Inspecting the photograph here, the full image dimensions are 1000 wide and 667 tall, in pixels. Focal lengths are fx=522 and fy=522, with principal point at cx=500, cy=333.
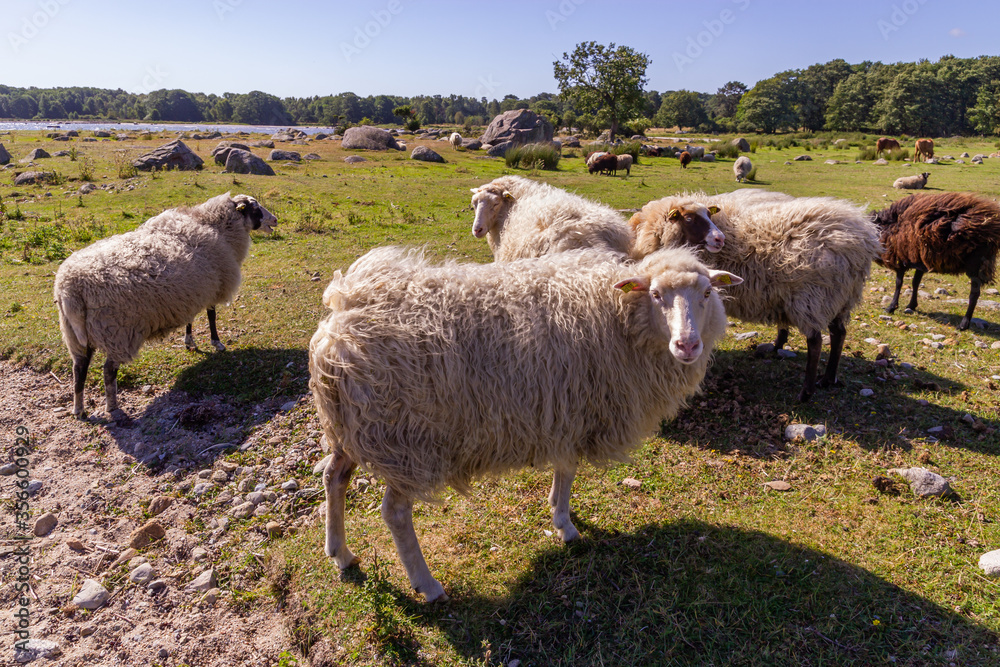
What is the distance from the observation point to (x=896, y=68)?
221 feet

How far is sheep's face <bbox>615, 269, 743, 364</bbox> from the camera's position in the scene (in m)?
3.33

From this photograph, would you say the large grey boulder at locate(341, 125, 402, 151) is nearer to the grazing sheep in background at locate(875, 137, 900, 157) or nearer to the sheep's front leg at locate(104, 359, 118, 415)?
the grazing sheep in background at locate(875, 137, 900, 157)

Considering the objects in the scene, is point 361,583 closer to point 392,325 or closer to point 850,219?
point 392,325

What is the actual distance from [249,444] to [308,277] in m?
5.18

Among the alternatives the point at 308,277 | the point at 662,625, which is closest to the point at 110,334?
the point at 308,277

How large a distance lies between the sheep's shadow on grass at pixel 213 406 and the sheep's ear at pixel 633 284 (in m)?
4.18

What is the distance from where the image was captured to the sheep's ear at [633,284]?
11.7 feet

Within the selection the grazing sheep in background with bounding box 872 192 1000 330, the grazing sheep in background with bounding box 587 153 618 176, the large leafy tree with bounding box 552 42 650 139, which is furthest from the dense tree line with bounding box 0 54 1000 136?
the grazing sheep in background with bounding box 872 192 1000 330

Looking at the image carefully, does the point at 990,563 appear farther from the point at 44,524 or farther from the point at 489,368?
the point at 44,524

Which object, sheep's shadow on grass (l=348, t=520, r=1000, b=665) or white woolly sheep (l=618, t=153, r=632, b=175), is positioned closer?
sheep's shadow on grass (l=348, t=520, r=1000, b=665)

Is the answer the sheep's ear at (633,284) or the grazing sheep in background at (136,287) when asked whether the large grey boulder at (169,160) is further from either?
the sheep's ear at (633,284)

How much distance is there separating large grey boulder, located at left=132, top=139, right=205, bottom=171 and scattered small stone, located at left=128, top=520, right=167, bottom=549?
22.5 m

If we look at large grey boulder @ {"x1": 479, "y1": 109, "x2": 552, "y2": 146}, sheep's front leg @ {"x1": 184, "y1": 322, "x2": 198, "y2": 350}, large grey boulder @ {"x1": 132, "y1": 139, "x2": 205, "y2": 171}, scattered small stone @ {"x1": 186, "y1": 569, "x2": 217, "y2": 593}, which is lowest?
scattered small stone @ {"x1": 186, "y1": 569, "x2": 217, "y2": 593}

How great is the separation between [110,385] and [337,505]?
3.99 metres
